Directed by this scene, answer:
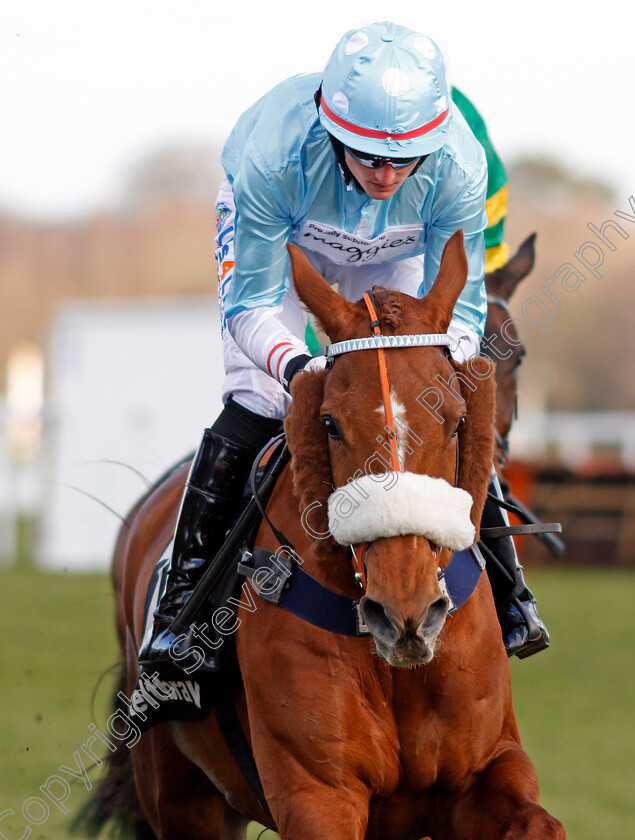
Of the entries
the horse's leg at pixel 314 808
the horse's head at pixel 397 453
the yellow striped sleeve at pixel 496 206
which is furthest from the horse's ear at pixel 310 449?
the yellow striped sleeve at pixel 496 206

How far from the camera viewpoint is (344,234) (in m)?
3.38

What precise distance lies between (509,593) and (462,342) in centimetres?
84

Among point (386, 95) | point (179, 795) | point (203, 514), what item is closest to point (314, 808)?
point (203, 514)

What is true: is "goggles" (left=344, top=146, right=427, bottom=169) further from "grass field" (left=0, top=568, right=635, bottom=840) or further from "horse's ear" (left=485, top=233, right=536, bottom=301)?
"grass field" (left=0, top=568, right=635, bottom=840)

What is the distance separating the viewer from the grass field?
5.75 m

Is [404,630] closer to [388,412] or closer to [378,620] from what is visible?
[378,620]

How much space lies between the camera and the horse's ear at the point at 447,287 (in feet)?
9.09

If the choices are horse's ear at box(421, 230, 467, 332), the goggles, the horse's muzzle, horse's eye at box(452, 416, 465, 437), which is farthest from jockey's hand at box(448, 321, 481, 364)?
the horse's muzzle

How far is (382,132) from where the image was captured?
292 cm

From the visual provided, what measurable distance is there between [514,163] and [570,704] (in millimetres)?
41253

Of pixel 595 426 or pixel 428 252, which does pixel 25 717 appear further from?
pixel 595 426

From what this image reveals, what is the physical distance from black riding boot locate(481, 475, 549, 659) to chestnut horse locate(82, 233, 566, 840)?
0.26 meters

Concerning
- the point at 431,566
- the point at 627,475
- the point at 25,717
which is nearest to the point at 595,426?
the point at 627,475

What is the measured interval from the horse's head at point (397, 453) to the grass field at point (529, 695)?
2.23 meters
